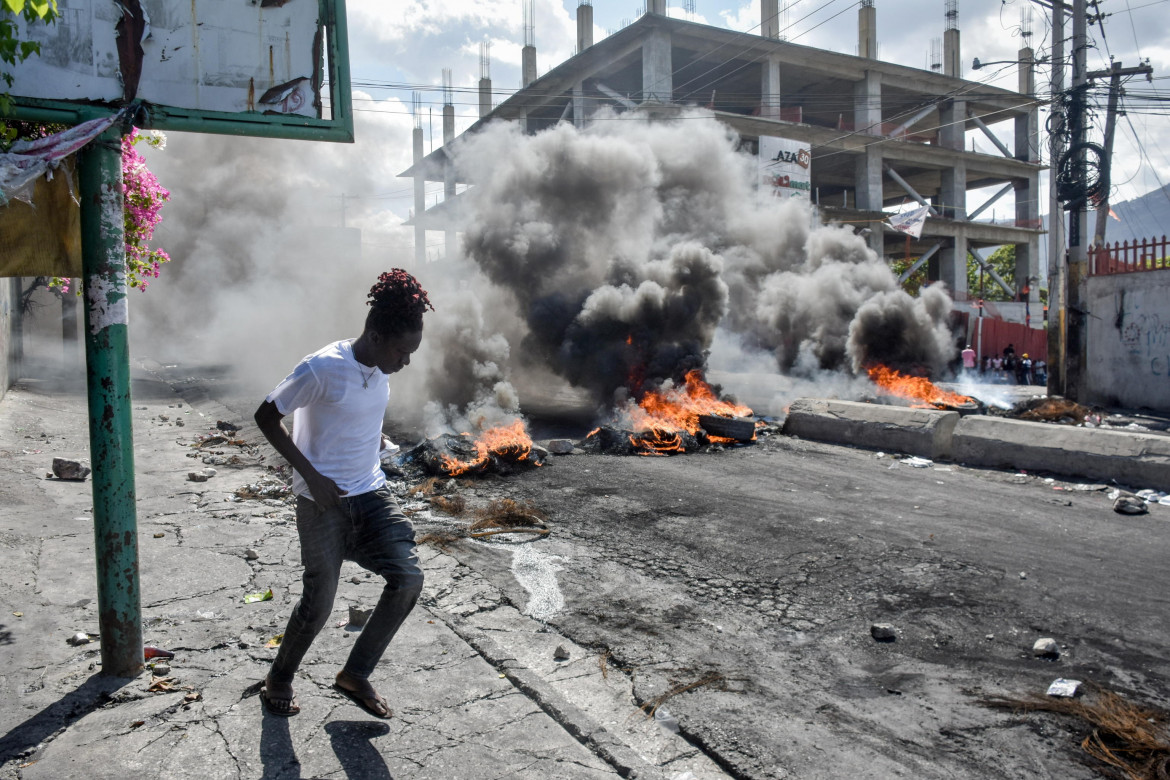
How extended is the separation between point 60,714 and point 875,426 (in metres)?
9.55

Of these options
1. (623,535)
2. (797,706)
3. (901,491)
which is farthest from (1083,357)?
(797,706)

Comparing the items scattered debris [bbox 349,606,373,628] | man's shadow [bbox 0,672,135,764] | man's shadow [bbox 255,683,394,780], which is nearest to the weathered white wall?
scattered debris [bbox 349,606,373,628]

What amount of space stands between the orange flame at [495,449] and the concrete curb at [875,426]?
4453 millimetres

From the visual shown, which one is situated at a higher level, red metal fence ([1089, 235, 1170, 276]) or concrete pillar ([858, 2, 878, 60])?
concrete pillar ([858, 2, 878, 60])

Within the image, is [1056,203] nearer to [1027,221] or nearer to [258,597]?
[258,597]

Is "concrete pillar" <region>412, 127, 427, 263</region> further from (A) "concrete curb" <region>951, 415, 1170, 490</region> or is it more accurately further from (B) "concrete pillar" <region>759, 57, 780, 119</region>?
(A) "concrete curb" <region>951, 415, 1170, 490</region>

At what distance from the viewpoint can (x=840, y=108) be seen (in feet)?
123

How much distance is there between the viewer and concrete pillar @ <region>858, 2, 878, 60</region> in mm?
37500

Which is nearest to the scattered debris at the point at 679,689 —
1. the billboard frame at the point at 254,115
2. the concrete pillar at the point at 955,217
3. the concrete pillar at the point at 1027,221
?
the billboard frame at the point at 254,115

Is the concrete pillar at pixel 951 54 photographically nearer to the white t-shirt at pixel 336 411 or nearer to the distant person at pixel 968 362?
the distant person at pixel 968 362

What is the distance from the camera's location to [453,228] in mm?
37406

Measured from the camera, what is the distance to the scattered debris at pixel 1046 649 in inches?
144

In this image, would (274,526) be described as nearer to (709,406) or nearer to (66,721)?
(66,721)

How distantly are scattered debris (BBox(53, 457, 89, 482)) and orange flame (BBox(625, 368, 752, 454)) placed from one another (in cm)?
620
